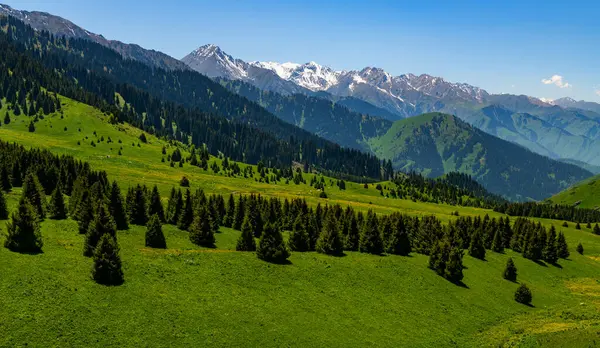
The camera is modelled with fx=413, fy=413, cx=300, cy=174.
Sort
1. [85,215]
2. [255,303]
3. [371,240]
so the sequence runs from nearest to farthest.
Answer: [255,303] → [85,215] → [371,240]

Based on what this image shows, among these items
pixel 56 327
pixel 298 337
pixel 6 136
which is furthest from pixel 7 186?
pixel 6 136

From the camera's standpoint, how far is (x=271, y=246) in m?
69.2

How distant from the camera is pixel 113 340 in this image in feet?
126

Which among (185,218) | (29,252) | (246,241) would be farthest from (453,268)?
(29,252)

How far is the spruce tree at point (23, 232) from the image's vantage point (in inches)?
2010

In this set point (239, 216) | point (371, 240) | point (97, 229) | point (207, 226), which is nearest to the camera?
point (97, 229)

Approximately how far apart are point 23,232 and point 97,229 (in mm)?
8449

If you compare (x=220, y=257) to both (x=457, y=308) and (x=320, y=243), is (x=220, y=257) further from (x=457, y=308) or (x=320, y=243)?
(x=457, y=308)

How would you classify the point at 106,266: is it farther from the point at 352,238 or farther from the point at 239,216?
the point at 239,216

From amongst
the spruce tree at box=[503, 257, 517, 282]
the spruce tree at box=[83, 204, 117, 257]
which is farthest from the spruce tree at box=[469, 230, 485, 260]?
the spruce tree at box=[83, 204, 117, 257]

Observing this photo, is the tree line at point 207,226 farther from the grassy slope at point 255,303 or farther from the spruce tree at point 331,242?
the grassy slope at point 255,303

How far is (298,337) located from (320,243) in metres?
36.9

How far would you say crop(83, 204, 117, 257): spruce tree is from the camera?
182 feet

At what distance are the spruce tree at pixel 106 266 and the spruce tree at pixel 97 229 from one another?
6.68m
